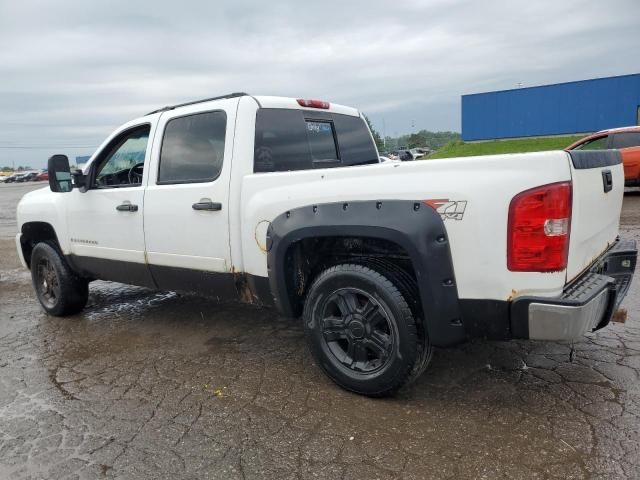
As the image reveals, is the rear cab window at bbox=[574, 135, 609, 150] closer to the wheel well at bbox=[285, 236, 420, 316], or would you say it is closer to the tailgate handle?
the tailgate handle

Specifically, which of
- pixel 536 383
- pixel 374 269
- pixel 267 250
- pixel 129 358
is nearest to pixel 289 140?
pixel 267 250

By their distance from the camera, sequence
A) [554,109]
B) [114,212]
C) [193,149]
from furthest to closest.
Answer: [554,109] < [114,212] < [193,149]

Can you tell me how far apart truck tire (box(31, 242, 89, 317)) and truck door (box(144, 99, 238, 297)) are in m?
1.45

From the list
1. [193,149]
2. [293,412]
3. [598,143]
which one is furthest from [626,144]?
[293,412]

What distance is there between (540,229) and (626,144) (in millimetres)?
11182

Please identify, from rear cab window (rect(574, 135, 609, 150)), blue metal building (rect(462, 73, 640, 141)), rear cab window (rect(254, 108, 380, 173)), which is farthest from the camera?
blue metal building (rect(462, 73, 640, 141))

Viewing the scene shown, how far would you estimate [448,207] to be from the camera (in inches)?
103

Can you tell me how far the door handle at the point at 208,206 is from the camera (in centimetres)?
360

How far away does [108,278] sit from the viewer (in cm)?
477

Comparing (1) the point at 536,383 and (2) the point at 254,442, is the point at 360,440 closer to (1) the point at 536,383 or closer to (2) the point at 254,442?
(2) the point at 254,442

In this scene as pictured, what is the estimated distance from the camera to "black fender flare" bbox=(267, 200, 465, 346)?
8.73ft

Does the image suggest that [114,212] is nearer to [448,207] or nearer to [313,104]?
[313,104]

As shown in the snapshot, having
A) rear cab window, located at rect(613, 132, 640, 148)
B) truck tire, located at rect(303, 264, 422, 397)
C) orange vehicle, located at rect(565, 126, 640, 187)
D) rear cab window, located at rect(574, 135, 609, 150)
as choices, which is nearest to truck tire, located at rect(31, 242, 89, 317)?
A: truck tire, located at rect(303, 264, 422, 397)

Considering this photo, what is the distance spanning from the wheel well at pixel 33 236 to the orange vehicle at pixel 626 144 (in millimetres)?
10507
